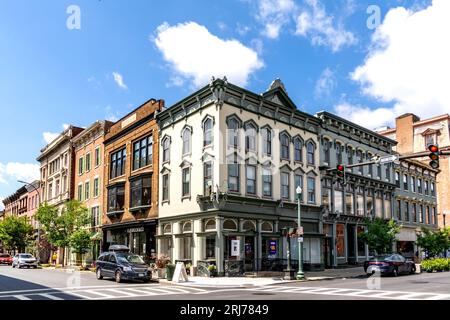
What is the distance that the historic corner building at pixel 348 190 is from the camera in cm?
3691

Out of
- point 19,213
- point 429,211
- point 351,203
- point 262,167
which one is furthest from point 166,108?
point 19,213

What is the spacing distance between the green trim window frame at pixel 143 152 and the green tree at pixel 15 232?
109 ft

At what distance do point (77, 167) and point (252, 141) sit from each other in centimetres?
2816

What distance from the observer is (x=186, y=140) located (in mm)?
32344

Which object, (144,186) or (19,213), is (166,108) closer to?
(144,186)

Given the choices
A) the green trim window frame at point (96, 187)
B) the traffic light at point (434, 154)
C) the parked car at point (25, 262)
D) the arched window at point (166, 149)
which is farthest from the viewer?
the green trim window frame at point (96, 187)

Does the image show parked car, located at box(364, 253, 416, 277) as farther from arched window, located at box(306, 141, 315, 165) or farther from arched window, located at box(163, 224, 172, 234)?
arched window, located at box(163, 224, 172, 234)

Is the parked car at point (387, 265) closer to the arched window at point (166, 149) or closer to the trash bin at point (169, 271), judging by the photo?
the trash bin at point (169, 271)

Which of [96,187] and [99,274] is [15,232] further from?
[99,274]

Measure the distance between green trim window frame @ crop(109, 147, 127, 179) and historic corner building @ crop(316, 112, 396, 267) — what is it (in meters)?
17.7

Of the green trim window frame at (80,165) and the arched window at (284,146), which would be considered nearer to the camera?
the arched window at (284,146)

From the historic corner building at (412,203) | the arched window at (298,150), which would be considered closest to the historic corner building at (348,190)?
the arched window at (298,150)

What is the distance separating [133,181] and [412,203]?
101 feet

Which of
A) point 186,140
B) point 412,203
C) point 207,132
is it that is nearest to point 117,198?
point 186,140
